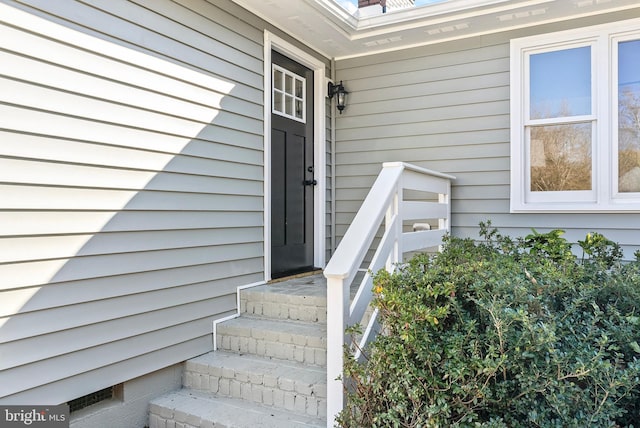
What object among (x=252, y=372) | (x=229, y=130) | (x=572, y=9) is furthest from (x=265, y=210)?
(x=572, y=9)

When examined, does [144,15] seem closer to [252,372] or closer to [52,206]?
[52,206]

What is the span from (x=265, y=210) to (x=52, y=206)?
179 cm

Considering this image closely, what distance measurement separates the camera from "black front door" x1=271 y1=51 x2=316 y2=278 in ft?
13.5

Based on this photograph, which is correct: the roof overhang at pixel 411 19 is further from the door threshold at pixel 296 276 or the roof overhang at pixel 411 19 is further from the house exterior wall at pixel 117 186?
the door threshold at pixel 296 276

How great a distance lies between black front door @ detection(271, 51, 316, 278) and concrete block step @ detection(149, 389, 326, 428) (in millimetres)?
1423

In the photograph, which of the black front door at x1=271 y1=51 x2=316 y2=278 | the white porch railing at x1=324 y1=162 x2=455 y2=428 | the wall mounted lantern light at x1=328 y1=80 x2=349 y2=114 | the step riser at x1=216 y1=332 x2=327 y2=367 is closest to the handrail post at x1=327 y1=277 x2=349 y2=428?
the white porch railing at x1=324 y1=162 x2=455 y2=428

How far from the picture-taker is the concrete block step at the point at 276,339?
9.52ft

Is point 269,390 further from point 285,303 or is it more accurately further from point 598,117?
point 598,117

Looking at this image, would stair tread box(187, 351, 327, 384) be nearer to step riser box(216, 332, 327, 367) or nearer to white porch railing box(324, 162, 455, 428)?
step riser box(216, 332, 327, 367)

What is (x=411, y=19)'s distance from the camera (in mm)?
4016

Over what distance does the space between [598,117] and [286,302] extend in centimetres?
310

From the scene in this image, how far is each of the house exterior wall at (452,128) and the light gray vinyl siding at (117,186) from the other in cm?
155

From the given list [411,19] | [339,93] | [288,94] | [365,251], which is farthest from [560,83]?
[365,251]

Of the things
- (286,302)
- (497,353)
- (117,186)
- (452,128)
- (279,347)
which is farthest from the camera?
(452,128)
